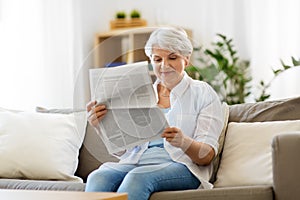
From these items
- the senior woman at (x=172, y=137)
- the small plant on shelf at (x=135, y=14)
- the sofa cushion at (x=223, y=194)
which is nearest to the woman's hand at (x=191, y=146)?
the senior woman at (x=172, y=137)

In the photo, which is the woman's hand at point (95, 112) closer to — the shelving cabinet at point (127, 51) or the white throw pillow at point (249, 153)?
the shelving cabinet at point (127, 51)

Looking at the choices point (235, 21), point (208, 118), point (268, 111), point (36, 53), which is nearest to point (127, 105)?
point (208, 118)

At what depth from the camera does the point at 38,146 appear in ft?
9.67

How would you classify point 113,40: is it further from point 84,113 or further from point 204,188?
point 204,188

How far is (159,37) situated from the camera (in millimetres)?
2211

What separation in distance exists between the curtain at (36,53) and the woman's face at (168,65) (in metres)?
2.01

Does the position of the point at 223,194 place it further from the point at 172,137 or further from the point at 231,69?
the point at 231,69

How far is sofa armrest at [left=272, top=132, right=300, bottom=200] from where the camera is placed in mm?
2215

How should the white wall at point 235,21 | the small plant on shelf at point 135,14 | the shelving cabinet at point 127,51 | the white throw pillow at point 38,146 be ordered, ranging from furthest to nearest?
the small plant on shelf at point 135,14 → the white wall at point 235,21 → the white throw pillow at point 38,146 → the shelving cabinet at point 127,51

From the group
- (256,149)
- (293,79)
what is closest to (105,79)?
(256,149)

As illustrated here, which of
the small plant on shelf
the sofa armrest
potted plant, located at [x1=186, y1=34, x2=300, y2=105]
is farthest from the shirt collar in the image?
the small plant on shelf

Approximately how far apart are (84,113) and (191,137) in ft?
1.30

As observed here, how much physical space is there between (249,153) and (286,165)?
0.37 metres

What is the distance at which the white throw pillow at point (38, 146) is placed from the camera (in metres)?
2.91
